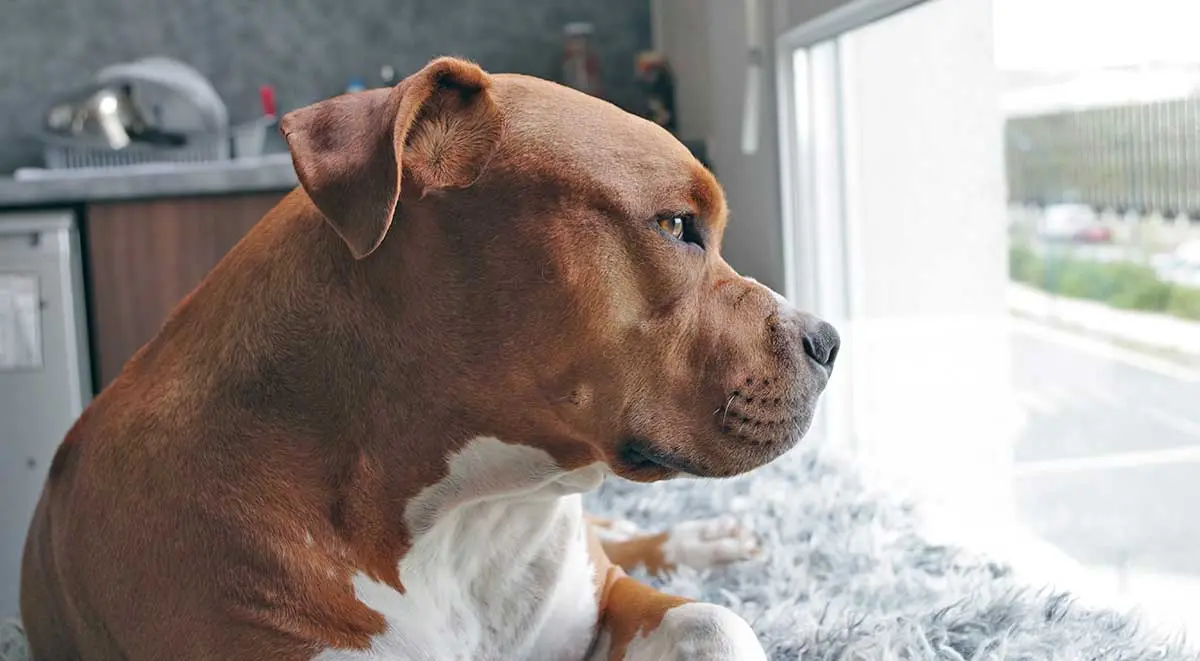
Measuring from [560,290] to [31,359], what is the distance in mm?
1772

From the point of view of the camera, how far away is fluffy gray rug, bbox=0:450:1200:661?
1.13 metres

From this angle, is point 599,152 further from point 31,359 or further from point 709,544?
point 31,359

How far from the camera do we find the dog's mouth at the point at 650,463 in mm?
1048

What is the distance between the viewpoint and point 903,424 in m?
2.21

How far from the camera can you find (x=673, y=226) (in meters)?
1.08

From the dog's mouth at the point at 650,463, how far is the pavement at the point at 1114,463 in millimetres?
526

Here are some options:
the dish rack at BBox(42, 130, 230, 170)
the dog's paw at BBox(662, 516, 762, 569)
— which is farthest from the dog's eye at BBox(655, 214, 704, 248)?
the dish rack at BBox(42, 130, 230, 170)

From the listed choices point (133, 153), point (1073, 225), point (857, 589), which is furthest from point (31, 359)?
point (1073, 225)

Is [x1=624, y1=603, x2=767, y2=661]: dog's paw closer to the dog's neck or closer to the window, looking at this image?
the dog's neck

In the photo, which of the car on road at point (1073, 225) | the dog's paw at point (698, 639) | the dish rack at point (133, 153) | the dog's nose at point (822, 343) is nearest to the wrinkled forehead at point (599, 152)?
the dog's nose at point (822, 343)

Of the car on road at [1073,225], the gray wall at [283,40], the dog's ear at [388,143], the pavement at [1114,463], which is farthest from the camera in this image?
the gray wall at [283,40]

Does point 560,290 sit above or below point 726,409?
above

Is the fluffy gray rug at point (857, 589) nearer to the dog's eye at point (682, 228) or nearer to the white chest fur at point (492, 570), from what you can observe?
the white chest fur at point (492, 570)

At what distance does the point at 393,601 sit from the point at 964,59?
1229 mm
